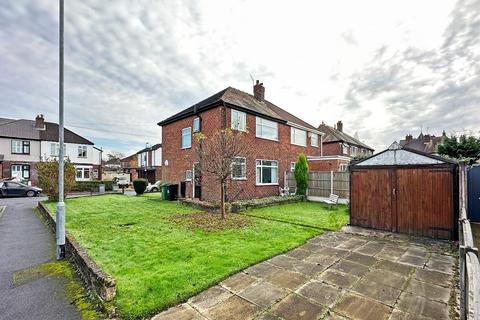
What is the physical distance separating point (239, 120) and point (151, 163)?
3482cm

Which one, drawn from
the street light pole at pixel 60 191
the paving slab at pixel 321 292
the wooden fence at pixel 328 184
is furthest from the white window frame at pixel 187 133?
the paving slab at pixel 321 292

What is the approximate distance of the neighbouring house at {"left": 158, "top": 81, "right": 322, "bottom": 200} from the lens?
13766 mm


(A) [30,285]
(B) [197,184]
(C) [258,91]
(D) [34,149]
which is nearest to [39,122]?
(D) [34,149]

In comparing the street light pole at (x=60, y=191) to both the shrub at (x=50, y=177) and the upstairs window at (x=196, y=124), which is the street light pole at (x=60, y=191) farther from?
the shrub at (x=50, y=177)

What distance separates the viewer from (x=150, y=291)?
3717 mm

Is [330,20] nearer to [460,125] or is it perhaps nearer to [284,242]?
[284,242]

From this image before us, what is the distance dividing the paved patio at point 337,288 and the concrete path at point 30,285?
6.52ft

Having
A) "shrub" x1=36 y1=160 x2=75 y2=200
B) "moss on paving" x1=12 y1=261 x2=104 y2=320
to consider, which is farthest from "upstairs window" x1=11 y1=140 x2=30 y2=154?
"moss on paving" x1=12 y1=261 x2=104 y2=320

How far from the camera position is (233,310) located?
3279 mm

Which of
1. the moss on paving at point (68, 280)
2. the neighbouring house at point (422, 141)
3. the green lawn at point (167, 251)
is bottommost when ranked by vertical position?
the moss on paving at point (68, 280)

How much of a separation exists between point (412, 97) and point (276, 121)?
8756 millimetres

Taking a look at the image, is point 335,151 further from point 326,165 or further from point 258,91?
point 258,91

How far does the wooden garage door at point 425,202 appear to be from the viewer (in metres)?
6.52

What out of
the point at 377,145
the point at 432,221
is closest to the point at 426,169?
the point at 432,221
